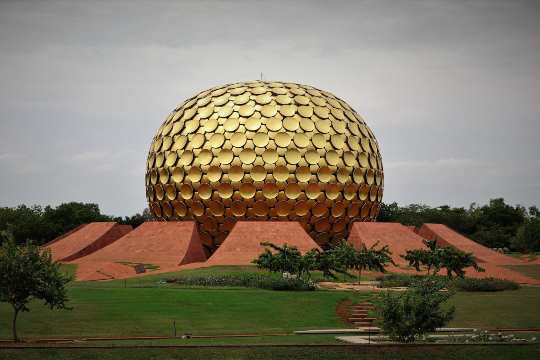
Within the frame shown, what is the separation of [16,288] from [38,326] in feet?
6.44

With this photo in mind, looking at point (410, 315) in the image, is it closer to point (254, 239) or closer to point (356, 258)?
point (356, 258)

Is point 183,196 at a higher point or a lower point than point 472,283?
higher

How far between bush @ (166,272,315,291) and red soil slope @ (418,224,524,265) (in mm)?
14822

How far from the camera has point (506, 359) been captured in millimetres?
18078

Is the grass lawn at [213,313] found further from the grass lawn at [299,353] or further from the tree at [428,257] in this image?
the tree at [428,257]

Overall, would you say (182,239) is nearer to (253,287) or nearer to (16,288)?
(253,287)

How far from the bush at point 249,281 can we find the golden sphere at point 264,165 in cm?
943

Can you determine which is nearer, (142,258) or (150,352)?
(150,352)

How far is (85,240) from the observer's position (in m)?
46.3

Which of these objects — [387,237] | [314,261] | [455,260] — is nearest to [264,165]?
[387,237]

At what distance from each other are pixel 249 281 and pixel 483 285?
9634 mm

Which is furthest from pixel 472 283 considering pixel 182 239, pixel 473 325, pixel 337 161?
pixel 182 239

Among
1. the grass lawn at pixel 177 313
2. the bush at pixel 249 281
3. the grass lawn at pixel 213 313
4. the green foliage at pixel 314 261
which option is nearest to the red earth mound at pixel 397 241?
the green foliage at pixel 314 261

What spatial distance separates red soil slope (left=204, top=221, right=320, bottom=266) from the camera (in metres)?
37.8
